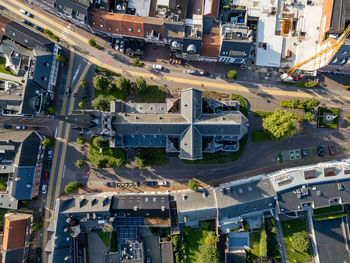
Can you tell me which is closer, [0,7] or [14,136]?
[14,136]

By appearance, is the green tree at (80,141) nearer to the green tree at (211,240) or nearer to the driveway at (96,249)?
the driveway at (96,249)

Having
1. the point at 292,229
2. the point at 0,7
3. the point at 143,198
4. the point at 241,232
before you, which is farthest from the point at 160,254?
the point at 0,7

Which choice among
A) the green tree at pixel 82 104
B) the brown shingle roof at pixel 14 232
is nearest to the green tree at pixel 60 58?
the green tree at pixel 82 104

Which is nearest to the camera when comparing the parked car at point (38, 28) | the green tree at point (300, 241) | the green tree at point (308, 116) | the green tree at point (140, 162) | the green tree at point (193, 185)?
the green tree at point (193, 185)

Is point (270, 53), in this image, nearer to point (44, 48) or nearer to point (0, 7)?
point (44, 48)

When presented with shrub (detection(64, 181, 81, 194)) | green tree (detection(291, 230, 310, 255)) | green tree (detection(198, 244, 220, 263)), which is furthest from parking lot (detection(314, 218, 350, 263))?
shrub (detection(64, 181, 81, 194))
